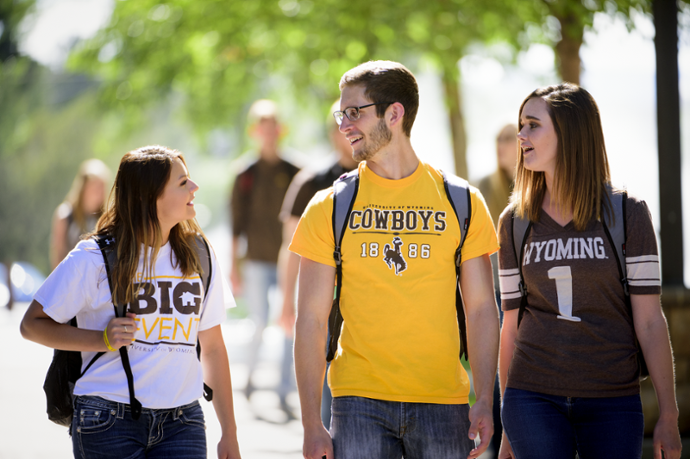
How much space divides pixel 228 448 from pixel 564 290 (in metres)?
1.58

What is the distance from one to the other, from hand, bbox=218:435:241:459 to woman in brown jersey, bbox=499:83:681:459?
117 centimetres

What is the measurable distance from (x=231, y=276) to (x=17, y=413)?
2.56 meters

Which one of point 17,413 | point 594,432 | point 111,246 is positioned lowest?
point 17,413

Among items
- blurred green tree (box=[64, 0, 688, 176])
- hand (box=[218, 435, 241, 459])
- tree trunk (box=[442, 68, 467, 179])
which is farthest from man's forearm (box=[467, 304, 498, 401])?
Result: tree trunk (box=[442, 68, 467, 179])

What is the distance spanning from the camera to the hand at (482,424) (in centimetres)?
293

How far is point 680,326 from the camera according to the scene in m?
5.79

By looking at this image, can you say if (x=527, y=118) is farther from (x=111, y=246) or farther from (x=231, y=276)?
(x=231, y=276)

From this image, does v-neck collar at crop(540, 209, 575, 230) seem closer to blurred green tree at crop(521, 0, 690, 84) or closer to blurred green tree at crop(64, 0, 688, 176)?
blurred green tree at crop(521, 0, 690, 84)

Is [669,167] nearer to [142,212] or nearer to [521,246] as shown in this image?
[521,246]

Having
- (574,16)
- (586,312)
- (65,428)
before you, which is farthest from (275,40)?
(586,312)

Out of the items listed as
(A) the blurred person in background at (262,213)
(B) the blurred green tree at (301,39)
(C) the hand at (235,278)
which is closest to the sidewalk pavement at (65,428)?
(A) the blurred person in background at (262,213)

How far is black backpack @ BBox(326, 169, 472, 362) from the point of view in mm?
3119

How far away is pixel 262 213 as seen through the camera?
323 inches

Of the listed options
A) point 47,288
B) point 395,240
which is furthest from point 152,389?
point 395,240
